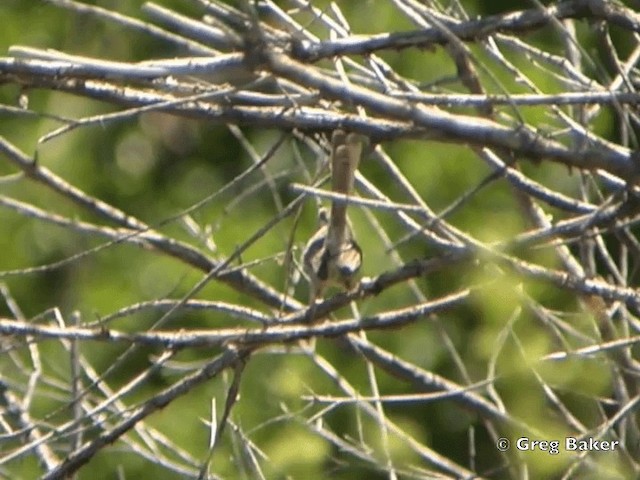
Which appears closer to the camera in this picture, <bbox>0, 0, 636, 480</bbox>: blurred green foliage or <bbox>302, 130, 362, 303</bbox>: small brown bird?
<bbox>302, 130, 362, 303</bbox>: small brown bird

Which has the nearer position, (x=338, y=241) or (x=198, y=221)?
(x=338, y=241)

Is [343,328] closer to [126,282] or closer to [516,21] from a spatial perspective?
[516,21]

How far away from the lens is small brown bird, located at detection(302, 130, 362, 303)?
241cm

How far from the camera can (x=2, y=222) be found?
456 centimetres

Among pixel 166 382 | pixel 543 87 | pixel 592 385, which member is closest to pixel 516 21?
pixel 592 385

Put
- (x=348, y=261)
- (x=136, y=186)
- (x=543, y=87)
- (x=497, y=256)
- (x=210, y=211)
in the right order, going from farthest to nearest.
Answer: (x=136, y=186), (x=210, y=211), (x=543, y=87), (x=348, y=261), (x=497, y=256)

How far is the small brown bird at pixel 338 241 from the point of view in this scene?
95.0 inches

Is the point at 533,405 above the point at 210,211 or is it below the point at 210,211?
above

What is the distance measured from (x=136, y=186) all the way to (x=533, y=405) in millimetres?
2891

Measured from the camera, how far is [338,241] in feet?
8.76

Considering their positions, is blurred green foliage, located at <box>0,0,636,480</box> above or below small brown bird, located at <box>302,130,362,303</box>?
below

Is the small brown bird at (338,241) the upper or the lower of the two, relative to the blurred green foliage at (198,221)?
upper

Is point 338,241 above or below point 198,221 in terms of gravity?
above

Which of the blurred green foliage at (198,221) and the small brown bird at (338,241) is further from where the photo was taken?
Answer: the blurred green foliage at (198,221)
